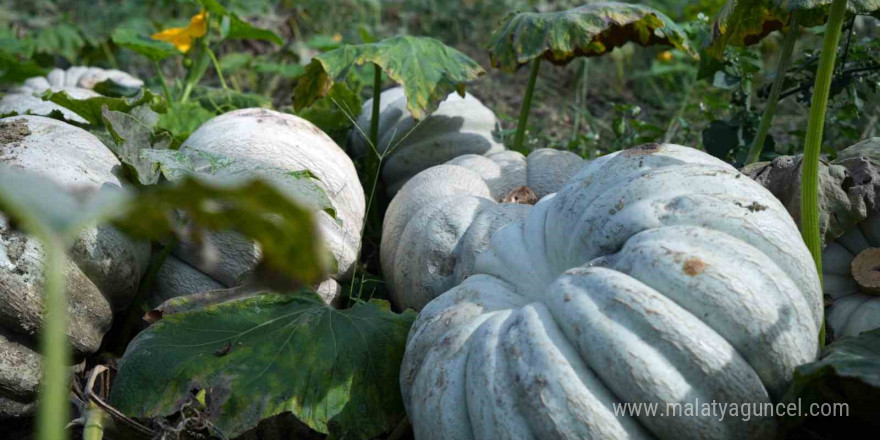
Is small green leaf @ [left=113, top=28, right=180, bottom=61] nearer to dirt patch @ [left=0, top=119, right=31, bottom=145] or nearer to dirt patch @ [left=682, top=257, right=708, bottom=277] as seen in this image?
dirt patch @ [left=0, top=119, right=31, bottom=145]

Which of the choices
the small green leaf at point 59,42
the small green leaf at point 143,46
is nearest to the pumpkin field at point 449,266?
the small green leaf at point 143,46

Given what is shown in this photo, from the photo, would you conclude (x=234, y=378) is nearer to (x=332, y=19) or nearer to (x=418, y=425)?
(x=418, y=425)

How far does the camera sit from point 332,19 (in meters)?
6.50

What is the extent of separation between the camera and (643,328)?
1.61 m

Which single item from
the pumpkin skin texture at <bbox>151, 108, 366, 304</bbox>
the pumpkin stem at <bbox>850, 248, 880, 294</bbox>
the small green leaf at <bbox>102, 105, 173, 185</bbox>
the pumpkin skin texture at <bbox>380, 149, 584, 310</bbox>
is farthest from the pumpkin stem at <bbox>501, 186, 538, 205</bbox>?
the small green leaf at <bbox>102, 105, 173, 185</bbox>

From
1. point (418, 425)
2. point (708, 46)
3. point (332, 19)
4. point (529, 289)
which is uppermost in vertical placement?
point (708, 46)

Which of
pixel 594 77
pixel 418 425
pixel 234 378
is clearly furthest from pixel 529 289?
pixel 594 77

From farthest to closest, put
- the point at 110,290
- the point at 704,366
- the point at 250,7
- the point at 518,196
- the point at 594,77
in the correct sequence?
the point at 250,7, the point at 594,77, the point at 518,196, the point at 110,290, the point at 704,366

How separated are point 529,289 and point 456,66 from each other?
1396mm

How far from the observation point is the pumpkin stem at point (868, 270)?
7.00 feet

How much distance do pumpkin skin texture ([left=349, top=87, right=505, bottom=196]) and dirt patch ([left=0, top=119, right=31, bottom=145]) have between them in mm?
1483

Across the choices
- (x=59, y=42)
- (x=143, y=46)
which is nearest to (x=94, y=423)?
(x=143, y=46)

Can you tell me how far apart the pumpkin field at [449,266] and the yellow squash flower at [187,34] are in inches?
7.5

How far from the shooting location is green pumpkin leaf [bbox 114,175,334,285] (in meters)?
0.77
